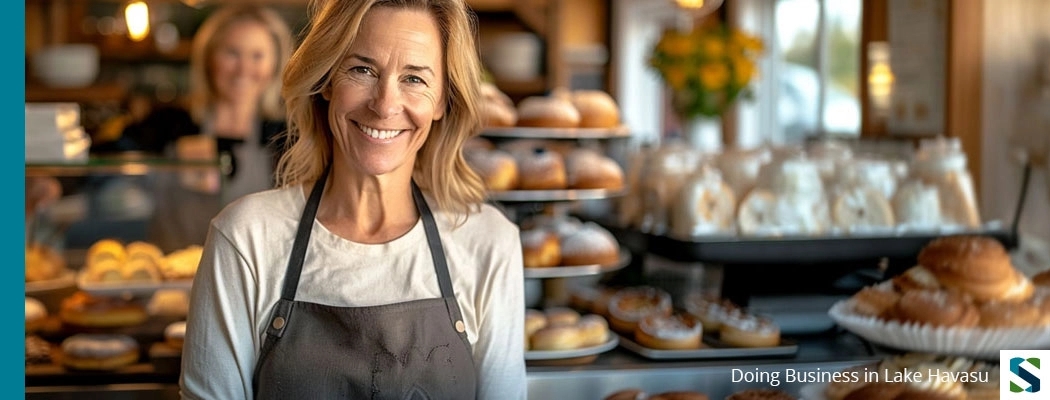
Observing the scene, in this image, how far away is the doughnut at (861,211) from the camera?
2.83 m

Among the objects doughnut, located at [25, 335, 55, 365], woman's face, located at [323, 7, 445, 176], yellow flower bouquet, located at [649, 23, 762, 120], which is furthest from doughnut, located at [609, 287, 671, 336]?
yellow flower bouquet, located at [649, 23, 762, 120]

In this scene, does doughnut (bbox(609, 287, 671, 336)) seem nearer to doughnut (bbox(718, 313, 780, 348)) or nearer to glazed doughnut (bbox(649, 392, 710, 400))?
doughnut (bbox(718, 313, 780, 348))

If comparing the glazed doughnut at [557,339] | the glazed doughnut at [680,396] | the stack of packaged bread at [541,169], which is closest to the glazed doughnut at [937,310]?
the glazed doughnut at [680,396]

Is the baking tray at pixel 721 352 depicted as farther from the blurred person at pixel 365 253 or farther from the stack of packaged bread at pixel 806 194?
the blurred person at pixel 365 253

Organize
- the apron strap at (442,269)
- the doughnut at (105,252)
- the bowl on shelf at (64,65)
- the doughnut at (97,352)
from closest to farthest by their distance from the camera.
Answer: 1. the apron strap at (442,269)
2. the doughnut at (97,352)
3. the doughnut at (105,252)
4. the bowl on shelf at (64,65)

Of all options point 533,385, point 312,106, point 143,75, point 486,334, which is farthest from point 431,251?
point 143,75

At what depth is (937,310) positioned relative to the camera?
1706mm

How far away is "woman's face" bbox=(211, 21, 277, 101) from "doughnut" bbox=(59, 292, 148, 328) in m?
1.17

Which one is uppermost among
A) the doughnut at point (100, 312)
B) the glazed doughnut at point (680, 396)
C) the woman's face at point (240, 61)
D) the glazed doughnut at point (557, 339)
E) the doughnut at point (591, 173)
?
the woman's face at point (240, 61)

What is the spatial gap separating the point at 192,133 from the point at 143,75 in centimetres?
218

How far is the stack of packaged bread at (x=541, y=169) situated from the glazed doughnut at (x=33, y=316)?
122 centimetres

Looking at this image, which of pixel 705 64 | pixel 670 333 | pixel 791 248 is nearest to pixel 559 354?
pixel 670 333

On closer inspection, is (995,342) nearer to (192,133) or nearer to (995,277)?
(995,277)

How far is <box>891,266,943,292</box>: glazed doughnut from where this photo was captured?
1.84 metres
